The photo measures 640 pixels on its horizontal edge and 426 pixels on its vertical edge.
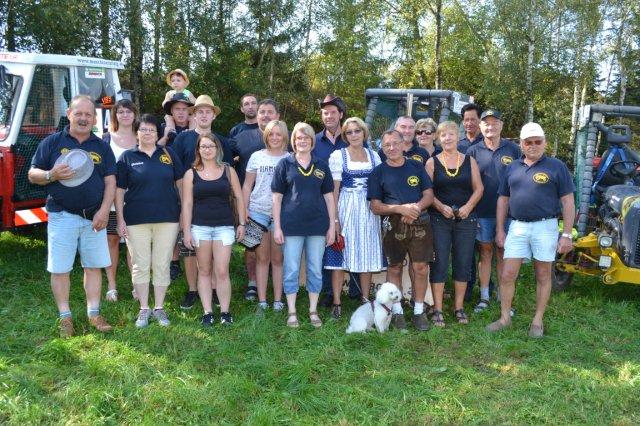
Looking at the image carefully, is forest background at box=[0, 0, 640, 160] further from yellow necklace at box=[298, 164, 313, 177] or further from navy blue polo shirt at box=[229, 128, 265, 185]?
yellow necklace at box=[298, 164, 313, 177]

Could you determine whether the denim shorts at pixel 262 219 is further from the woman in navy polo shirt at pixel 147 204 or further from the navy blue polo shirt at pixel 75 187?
the navy blue polo shirt at pixel 75 187

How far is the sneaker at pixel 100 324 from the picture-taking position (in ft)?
14.5

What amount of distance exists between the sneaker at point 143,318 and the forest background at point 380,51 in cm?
1206

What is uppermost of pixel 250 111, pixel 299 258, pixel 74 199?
pixel 250 111

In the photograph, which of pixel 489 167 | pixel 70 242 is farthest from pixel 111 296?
pixel 489 167

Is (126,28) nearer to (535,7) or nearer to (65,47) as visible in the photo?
(65,47)

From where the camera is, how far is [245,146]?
548 centimetres

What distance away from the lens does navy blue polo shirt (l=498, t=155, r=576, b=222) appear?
445 cm

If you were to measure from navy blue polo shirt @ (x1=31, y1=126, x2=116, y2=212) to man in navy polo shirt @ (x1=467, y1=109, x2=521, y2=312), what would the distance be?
10.8ft

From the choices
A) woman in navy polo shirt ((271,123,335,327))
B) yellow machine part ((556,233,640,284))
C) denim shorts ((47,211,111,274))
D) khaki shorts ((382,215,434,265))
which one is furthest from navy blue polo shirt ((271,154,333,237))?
yellow machine part ((556,233,640,284))

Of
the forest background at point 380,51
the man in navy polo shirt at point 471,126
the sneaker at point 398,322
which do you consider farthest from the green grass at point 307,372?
the forest background at point 380,51

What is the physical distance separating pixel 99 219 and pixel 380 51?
19.1 m

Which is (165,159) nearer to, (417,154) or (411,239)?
(411,239)

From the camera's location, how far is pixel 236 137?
5.58m
